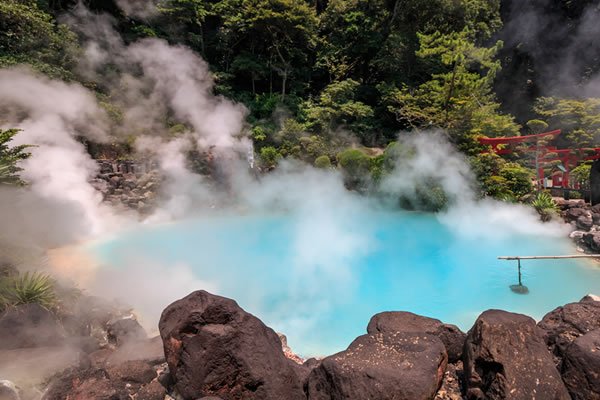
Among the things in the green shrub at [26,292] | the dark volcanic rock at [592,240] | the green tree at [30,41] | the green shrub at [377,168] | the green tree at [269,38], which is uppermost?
the green tree at [269,38]

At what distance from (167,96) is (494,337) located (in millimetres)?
18029

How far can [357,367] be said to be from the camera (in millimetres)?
2594

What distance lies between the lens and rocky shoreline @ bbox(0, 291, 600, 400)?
8.32 feet

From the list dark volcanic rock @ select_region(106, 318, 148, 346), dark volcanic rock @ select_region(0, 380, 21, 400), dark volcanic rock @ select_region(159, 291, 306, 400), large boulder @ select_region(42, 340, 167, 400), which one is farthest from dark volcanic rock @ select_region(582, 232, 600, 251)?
dark volcanic rock @ select_region(0, 380, 21, 400)

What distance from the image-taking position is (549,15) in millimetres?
21016

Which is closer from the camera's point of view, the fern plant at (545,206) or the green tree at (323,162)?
the fern plant at (545,206)

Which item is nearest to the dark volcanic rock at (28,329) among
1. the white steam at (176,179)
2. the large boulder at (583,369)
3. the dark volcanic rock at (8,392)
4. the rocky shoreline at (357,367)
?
the rocky shoreline at (357,367)

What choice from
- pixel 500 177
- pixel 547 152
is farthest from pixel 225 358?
pixel 547 152

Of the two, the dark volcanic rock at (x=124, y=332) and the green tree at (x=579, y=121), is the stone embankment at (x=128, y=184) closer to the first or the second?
the dark volcanic rock at (x=124, y=332)

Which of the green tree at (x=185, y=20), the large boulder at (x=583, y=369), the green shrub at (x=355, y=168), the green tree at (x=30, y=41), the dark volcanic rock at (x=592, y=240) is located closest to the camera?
the large boulder at (x=583, y=369)

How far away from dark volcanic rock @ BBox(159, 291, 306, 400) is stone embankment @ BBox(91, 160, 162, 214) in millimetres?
10725

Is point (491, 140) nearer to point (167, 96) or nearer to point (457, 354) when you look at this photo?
point (457, 354)

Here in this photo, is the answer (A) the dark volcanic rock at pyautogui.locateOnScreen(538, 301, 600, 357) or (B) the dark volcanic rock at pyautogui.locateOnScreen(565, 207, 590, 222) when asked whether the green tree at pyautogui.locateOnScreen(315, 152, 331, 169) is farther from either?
(A) the dark volcanic rock at pyautogui.locateOnScreen(538, 301, 600, 357)

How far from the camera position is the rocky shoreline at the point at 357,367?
8.32ft
